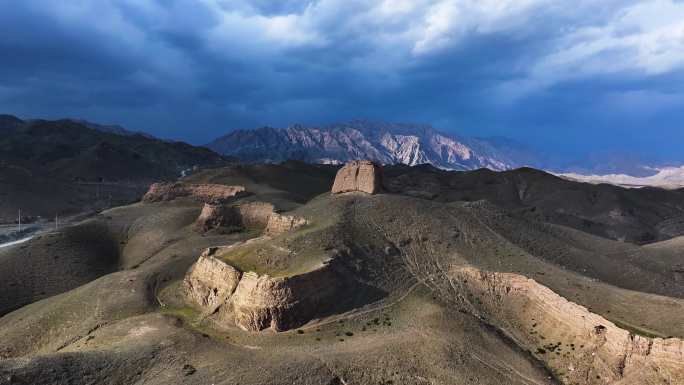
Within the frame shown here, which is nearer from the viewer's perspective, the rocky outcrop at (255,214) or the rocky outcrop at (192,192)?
the rocky outcrop at (255,214)

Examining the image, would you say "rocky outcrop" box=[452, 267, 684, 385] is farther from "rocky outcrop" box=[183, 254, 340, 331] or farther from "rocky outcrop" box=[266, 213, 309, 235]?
"rocky outcrop" box=[266, 213, 309, 235]

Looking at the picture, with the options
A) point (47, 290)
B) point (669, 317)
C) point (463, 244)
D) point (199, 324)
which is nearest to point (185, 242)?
point (47, 290)

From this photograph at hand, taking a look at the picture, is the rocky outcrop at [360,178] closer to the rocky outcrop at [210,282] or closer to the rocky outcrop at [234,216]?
the rocky outcrop at [234,216]

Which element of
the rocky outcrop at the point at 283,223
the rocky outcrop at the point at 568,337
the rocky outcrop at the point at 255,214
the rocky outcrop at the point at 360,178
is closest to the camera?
the rocky outcrop at the point at 568,337

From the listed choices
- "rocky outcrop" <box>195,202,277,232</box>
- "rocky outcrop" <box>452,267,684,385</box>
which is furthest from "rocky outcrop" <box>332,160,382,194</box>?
"rocky outcrop" <box>452,267,684,385</box>

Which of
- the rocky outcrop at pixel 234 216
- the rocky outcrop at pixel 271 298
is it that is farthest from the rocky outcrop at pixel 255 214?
the rocky outcrop at pixel 271 298

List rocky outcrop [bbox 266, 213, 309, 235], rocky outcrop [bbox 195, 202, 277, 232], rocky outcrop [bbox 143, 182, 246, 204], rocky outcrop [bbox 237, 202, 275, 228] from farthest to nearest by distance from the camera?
rocky outcrop [bbox 143, 182, 246, 204], rocky outcrop [bbox 237, 202, 275, 228], rocky outcrop [bbox 195, 202, 277, 232], rocky outcrop [bbox 266, 213, 309, 235]

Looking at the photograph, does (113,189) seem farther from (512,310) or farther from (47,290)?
(512,310)

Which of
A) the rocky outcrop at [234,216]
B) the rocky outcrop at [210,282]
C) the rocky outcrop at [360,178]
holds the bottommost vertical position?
the rocky outcrop at [210,282]
